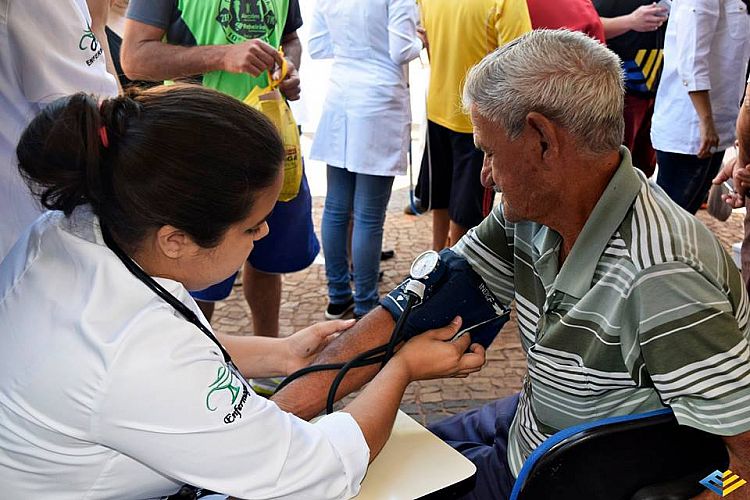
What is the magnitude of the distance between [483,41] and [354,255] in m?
1.17

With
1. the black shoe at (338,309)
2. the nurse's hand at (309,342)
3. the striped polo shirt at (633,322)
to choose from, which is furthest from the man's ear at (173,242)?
the black shoe at (338,309)

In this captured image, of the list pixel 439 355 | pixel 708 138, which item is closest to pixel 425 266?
pixel 439 355

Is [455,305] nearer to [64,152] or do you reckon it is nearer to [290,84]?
[64,152]

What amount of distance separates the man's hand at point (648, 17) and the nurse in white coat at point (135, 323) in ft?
10.4

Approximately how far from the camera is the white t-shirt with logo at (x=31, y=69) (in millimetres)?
1646

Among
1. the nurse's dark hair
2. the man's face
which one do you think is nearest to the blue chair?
the man's face

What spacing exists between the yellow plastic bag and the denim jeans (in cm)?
197

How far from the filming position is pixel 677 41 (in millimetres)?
3404

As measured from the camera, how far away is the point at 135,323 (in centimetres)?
107

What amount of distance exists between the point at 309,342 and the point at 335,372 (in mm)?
154

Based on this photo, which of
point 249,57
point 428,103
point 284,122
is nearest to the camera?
point 249,57

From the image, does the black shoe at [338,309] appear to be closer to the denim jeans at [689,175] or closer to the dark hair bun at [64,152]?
the denim jeans at [689,175]

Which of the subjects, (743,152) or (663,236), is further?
(743,152)

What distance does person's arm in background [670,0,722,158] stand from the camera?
3277 millimetres
